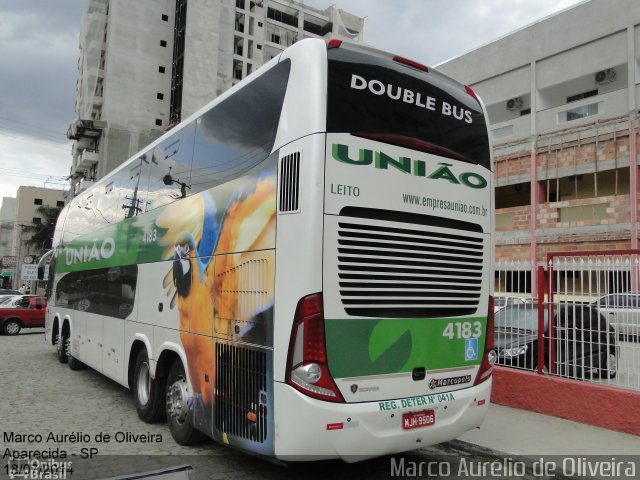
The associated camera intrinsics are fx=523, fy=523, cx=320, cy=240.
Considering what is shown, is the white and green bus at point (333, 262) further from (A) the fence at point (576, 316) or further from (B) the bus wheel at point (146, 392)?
(A) the fence at point (576, 316)

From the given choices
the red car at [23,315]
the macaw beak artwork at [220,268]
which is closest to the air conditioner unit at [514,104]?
the red car at [23,315]

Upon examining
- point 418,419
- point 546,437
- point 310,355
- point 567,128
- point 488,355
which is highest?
point 567,128

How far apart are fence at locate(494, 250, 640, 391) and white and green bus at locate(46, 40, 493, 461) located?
205 centimetres

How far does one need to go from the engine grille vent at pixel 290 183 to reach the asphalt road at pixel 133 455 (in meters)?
2.21

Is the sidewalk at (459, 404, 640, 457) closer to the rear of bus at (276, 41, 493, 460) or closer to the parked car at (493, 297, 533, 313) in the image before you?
the rear of bus at (276, 41, 493, 460)

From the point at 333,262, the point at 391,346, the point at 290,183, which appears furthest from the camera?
the point at 391,346

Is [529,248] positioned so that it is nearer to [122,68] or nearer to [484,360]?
[484,360]

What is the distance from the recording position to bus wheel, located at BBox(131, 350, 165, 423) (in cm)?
675

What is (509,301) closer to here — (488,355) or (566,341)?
(566,341)

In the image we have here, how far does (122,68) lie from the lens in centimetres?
5900

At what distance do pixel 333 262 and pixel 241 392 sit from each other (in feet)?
4.96

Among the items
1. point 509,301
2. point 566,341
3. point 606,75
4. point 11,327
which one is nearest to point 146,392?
point 509,301

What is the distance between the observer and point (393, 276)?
4656 millimetres

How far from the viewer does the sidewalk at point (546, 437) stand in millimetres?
5906
